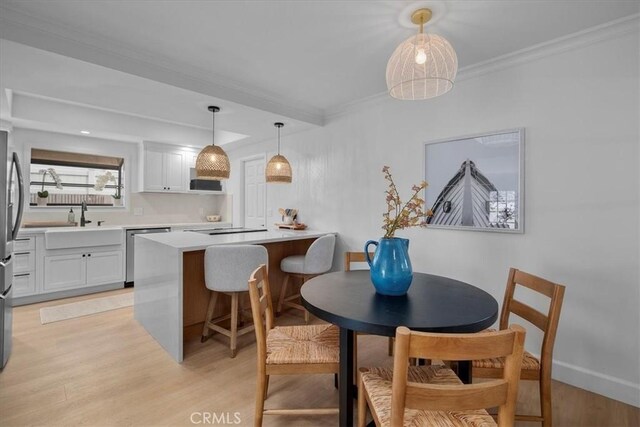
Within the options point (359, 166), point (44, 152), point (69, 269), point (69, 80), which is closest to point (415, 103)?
point (359, 166)

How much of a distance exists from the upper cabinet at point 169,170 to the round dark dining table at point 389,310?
406 cm

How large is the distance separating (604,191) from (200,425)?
9.21 ft

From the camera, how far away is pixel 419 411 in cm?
114

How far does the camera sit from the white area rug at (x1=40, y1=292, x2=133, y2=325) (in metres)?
3.20

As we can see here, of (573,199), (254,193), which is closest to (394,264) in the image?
(573,199)

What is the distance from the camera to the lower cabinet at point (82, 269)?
372 cm

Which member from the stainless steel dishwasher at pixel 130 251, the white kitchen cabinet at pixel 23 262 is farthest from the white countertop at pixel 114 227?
the white kitchen cabinet at pixel 23 262

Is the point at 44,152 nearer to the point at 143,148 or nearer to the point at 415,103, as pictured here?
the point at 143,148

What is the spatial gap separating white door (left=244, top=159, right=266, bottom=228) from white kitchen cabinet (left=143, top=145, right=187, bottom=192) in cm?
106

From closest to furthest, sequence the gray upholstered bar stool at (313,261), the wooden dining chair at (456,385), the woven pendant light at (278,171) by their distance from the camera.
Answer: the wooden dining chair at (456,385) → the gray upholstered bar stool at (313,261) → the woven pendant light at (278,171)

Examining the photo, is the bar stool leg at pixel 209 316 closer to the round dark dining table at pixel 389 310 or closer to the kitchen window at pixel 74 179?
the round dark dining table at pixel 389 310

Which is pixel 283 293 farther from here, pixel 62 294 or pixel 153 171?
pixel 153 171

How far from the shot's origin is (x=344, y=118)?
142 inches

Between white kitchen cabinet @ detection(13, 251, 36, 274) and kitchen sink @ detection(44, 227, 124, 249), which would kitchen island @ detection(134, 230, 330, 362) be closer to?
kitchen sink @ detection(44, 227, 124, 249)
